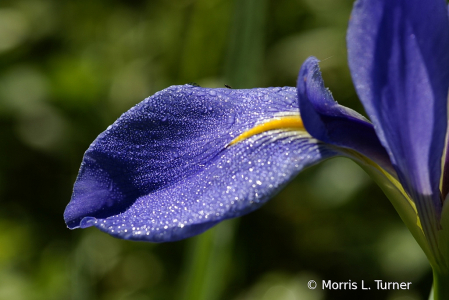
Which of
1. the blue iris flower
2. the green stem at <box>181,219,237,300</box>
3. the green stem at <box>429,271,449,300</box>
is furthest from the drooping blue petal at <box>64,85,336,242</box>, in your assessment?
the green stem at <box>181,219,237,300</box>

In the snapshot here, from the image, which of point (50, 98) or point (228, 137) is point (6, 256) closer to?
point (50, 98)

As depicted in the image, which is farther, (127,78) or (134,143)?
(127,78)

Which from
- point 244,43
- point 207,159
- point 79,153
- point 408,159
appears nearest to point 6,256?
point 79,153

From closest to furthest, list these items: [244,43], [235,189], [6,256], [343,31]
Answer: [235,189] < [244,43] < [6,256] < [343,31]

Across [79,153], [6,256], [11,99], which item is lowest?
[6,256]

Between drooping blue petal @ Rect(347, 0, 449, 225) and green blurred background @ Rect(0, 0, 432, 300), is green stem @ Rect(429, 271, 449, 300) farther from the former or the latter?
green blurred background @ Rect(0, 0, 432, 300)
